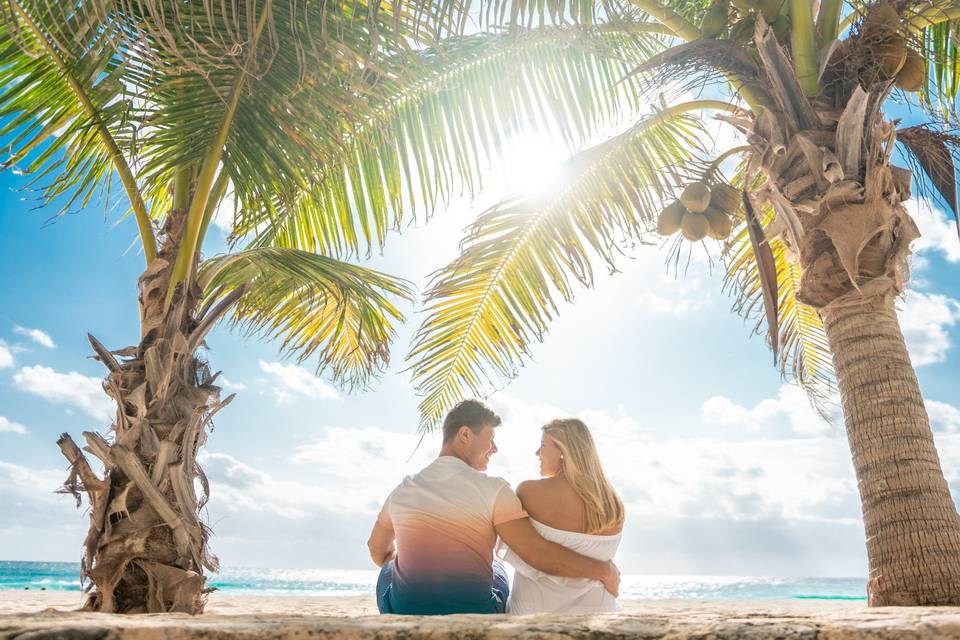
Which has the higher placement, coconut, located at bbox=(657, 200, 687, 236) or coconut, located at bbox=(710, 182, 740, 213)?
coconut, located at bbox=(710, 182, 740, 213)

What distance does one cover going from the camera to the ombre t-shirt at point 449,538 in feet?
9.65

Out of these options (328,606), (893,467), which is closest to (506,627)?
(893,467)

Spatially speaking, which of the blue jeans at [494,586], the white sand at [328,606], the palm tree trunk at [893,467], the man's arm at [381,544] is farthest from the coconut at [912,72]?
the man's arm at [381,544]

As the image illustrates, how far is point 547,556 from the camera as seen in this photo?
2.95 meters

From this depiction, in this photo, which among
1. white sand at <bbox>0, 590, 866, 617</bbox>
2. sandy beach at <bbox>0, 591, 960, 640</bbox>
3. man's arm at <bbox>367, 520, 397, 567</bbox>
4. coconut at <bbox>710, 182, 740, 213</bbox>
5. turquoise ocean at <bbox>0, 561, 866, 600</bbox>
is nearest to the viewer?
sandy beach at <bbox>0, 591, 960, 640</bbox>

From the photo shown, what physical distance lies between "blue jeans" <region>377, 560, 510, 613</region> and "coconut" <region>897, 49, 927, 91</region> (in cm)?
314

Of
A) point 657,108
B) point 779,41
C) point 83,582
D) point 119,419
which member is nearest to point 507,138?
point 657,108

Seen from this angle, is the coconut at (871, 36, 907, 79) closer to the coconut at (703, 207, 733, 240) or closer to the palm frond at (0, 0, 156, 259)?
the coconut at (703, 207, 733, 240)

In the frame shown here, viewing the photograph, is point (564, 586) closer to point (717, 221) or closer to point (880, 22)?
point (717, 221)

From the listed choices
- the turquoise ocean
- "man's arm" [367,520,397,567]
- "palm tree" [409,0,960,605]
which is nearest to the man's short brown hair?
"man's arm" [367,520,397,567]

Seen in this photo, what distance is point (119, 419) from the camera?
Answer: 407 cm

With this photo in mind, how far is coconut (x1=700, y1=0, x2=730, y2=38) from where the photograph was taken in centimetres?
366

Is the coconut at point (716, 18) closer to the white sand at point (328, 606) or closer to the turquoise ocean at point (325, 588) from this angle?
the white sand at point (328, 606)

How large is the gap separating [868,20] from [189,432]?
412cm
